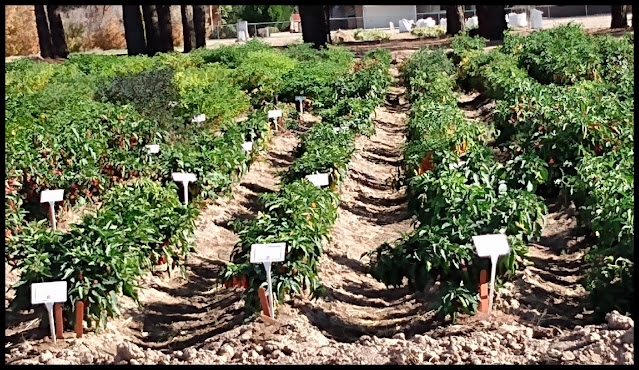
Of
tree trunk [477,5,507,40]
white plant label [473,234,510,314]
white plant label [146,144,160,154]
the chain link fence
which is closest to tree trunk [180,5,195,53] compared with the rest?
tree trunk [477,5,507,40]

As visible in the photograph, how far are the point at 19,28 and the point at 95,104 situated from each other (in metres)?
28.1

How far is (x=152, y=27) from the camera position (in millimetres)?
29594

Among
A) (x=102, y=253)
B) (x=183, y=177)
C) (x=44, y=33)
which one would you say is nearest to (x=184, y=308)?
(x=102, y=253)

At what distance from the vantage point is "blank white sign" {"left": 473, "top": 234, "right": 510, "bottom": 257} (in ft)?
18.4

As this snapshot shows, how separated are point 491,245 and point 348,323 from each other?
1.22m

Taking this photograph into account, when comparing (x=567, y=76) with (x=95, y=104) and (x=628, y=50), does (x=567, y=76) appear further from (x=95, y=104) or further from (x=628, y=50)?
(x=95, y=104)

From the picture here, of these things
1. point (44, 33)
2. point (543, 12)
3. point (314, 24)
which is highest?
point (44, 33)

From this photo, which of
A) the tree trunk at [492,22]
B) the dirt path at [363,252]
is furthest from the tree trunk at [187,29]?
the dirt path at [363,252]

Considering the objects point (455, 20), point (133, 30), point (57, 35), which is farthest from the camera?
point (455, 20)

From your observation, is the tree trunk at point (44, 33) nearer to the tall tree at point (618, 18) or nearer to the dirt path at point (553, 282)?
the tall tree at point (618, 18)

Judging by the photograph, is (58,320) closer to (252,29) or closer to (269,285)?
(269,285)

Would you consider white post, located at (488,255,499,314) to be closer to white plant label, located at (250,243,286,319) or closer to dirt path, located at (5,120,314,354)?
white plant label, located at (250,243,286,319)

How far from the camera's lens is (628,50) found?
17.7 m

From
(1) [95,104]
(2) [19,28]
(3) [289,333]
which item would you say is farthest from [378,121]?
(2) [19,28]
